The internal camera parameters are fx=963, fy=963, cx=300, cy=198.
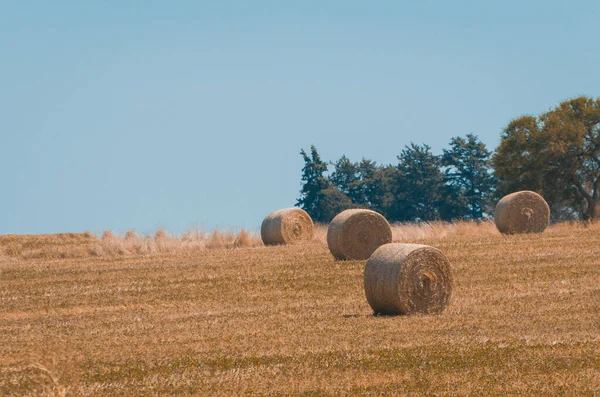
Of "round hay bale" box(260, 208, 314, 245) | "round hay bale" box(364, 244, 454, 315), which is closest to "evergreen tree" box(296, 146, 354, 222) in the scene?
"round hay bale" box(260, 208, 314, 245)

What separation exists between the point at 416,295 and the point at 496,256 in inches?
334

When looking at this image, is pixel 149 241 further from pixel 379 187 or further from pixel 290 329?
pixel 379 187

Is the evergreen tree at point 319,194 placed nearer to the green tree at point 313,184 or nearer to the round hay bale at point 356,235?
the green tree at point 313,184

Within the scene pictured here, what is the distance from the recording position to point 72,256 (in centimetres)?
2936

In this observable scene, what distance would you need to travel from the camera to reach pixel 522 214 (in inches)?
1229

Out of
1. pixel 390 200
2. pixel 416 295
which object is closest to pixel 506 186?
pixel 390 200

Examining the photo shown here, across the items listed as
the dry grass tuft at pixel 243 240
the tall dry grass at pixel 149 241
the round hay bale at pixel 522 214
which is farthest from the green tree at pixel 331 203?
the round hay bale at pixel 522 214

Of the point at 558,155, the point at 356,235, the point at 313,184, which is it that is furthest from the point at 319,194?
the point at 356,235

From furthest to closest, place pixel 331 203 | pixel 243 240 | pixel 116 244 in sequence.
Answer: pixel 331 203 < pixel 243 240 < pixel 116 244

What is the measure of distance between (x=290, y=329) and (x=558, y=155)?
31.0 m

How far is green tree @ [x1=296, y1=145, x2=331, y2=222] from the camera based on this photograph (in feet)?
216

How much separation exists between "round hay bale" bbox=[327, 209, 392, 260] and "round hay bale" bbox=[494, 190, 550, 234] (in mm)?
7255

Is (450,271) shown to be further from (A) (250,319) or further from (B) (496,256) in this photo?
(B) (496,256)

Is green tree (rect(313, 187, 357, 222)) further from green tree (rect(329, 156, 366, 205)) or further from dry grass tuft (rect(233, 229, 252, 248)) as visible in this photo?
dry grass tuft (rect(233, 229, 252, 248))
